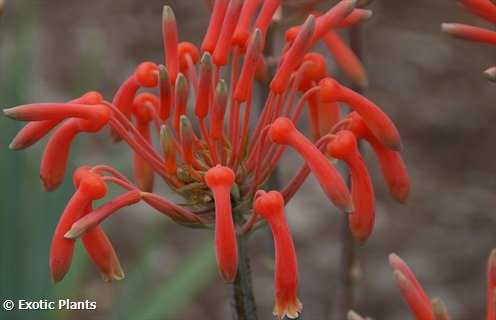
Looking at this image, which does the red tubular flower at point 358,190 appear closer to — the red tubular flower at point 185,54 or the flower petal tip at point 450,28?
the flower petal tip at point 450,28

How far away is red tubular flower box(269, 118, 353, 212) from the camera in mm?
1720

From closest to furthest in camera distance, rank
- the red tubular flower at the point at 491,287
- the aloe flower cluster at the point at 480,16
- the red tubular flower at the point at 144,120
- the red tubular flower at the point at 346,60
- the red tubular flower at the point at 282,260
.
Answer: the red tubular flower at the point at 491,287, the red tubular flower at the point at 282,260, the aloe flower cluster at the point at 480,16, the red tubular flower at the point at 144,120, the red tubular flower at the point at 346,60

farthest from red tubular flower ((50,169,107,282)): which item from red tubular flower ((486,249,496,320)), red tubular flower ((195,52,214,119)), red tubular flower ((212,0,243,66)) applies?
red tubular flower ((486,249,496,320))

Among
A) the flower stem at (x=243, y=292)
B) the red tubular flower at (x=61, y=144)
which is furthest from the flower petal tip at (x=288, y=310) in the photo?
the red tubular flower at (x=61, y=144)

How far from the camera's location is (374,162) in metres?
4.87

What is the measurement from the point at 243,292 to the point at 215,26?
0.48 meters

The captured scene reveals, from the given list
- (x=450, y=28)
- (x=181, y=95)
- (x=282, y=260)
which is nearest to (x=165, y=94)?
(x=181, y=95)

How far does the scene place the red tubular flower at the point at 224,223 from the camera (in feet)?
5.46

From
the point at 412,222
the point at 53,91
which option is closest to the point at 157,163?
the point at 412,222

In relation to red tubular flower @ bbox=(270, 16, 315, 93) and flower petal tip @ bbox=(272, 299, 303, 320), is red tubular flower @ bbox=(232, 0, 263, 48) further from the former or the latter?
flower petal tip @ bbox=(272, 299, 303, 320)

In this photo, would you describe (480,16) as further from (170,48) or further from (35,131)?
(35,131)

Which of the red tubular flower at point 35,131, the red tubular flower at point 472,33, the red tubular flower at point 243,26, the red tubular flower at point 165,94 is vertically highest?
the red tubular flower at point 243,26

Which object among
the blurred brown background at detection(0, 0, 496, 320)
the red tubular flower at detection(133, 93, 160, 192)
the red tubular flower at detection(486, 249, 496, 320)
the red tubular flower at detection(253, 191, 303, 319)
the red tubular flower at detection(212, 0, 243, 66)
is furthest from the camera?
the blurred brown background at detection(0, 0, 496, 320)

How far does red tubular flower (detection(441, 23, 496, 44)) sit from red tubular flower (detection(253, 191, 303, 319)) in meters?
0.43
